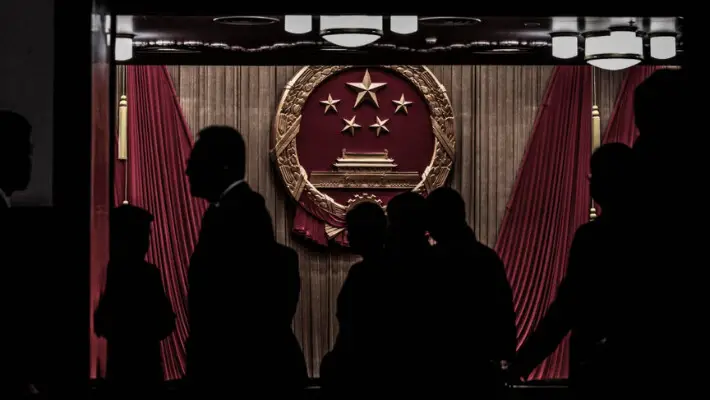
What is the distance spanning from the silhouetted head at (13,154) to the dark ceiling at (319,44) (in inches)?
98.3

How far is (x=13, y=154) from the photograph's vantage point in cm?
406

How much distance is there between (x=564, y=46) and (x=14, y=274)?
4.17 meters

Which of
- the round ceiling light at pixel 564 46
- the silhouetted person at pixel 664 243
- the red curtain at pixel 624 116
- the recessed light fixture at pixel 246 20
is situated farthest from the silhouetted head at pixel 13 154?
the red curtain at pixel 624 116

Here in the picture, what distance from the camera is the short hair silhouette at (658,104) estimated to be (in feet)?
12.4

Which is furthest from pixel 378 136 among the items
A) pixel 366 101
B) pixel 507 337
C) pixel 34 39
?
pixel 507 337

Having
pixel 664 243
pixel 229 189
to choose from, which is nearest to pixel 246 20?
pixel 229 189

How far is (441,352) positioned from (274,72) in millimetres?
5753

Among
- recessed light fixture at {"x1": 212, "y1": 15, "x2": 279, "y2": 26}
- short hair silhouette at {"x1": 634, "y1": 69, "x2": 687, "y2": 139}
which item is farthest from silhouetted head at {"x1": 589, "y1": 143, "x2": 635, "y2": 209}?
recessed light fixture at {"x1": 212, "y1": 15, "x2": 279, "y2": 26}

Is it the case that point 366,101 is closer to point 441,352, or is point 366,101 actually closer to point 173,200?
point 173,200

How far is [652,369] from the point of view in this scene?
3639mm

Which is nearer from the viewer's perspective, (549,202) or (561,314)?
(561,314)

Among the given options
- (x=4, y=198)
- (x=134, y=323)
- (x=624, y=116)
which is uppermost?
(x=624, y=116)

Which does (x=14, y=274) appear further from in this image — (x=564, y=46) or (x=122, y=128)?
(x=122, y=128)

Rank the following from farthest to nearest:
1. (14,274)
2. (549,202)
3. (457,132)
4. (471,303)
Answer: (457,132) < (549,202) < (471,303) < (14,274)
